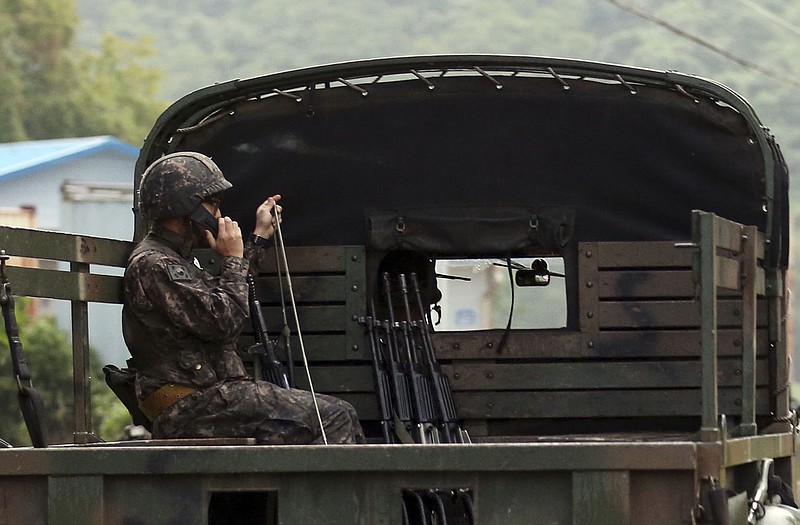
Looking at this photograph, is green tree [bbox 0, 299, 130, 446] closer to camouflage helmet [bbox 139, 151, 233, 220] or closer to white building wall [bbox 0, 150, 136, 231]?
white building wall [bbox 0, 150, 136, 231]

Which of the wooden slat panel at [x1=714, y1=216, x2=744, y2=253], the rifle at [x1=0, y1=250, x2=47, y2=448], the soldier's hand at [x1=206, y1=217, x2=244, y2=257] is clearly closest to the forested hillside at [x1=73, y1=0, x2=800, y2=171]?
the soldier's hand at [x1=206, y1=217, x2=244, y2=257]

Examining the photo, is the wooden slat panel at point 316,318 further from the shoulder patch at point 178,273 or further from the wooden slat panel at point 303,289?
the shoulder patch at point 178,273

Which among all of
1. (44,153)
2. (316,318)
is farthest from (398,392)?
(44,153)

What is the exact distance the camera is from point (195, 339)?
268 inches

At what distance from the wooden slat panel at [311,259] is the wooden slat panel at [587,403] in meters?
0.85

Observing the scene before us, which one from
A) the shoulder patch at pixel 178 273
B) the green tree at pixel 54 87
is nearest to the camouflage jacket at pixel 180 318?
the shoulder patch at pixel 178 273

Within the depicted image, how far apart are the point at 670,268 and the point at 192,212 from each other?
237 centimetres

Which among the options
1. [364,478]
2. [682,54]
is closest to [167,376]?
[364,478]

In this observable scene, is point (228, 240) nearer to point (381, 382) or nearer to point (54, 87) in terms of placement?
point (381, 382)

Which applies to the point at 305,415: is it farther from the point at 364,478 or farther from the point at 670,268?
the point at 670,268

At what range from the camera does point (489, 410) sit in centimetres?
813

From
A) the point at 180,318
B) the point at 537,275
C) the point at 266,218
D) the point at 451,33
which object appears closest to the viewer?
the point at 180,318

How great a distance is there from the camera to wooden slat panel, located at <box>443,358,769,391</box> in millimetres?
7977

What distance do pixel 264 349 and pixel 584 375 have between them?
1.51 meters
